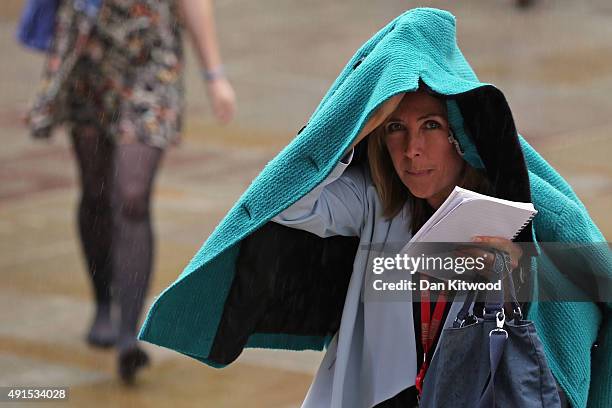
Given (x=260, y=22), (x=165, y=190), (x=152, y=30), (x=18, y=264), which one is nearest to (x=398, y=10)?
(x=260, y=22)

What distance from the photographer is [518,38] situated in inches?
531

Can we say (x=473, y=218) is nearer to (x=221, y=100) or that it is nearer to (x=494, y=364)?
(x=494, y=364)

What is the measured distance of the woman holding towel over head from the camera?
3119 mm

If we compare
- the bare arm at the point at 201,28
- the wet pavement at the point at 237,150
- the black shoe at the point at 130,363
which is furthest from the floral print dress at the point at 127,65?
the wet pavement at the point at 237,150

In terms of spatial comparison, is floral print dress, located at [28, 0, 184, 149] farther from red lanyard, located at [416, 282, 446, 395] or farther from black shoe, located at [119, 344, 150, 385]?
red lanyard, located at [416, 282, 446, 395]

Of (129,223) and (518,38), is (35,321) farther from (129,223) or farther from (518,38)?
(518,38)

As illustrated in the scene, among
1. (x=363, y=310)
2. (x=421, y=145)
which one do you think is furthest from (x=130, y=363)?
(x=421, y=145)

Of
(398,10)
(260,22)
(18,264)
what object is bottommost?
(18,264)

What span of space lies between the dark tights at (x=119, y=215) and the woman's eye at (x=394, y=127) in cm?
286

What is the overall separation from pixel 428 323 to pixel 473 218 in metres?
0.34

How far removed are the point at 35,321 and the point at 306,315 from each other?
3.62 m

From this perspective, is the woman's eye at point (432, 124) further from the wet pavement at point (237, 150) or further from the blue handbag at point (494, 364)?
the wet pavement at point (237, 150)

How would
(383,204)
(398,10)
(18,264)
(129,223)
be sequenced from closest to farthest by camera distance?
1. (383,204)
2. (129,223)
3. (18,264)
4. (398,10)

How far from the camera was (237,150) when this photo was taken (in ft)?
32.4
